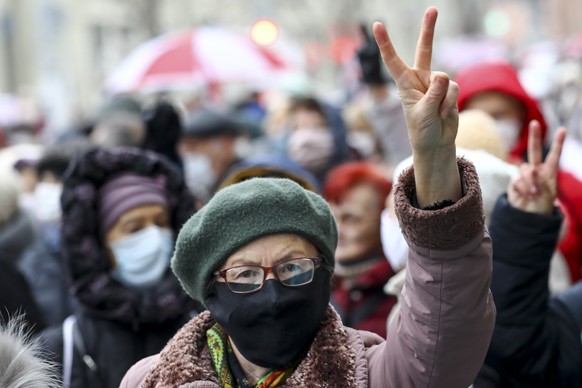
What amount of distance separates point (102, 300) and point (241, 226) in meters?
1.40

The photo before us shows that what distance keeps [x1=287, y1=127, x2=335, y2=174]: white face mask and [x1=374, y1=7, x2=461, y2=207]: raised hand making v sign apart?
16.0ft

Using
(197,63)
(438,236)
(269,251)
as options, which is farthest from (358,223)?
(197,63)

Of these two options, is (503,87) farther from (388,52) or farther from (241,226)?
(388,52)

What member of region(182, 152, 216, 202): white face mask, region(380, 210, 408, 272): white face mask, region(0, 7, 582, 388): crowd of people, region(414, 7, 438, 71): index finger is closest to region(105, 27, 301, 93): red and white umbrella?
region(182, 152, 216, 202): white face mask

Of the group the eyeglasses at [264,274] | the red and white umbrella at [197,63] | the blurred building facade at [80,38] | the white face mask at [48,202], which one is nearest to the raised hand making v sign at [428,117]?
the eyeglasses at [264,274]

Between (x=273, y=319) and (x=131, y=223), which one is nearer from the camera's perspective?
(x=273, y=319)

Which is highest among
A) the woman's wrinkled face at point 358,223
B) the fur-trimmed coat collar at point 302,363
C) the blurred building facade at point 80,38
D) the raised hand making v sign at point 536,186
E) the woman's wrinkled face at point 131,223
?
the raised hand making v sign at point 536,186

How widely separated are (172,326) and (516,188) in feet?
4.66

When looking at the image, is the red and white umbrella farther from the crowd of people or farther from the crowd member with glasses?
the crowd member with glasses

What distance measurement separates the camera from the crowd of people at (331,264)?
229 cm

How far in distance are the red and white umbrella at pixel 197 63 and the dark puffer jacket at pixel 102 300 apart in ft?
18.4

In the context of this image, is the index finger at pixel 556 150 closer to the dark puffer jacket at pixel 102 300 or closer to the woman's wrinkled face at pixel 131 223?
the dark puffer jacket at pixel 102 300

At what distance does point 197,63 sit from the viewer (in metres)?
10.0

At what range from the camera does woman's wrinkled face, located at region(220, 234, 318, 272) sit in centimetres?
261
